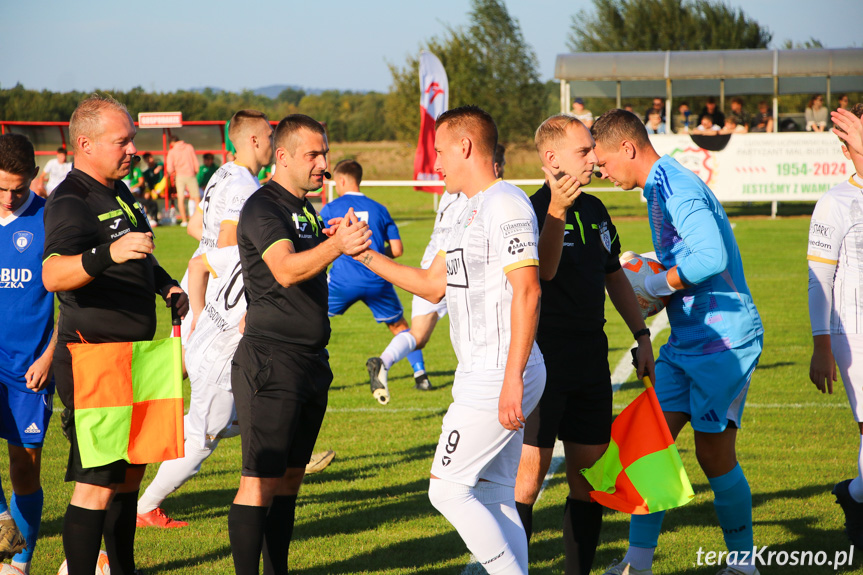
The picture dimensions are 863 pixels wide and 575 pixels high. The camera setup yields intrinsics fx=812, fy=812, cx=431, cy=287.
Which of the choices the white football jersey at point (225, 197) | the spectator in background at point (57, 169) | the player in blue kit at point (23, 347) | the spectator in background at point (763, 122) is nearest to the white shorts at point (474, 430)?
the player in blue kit at point (23, 347)

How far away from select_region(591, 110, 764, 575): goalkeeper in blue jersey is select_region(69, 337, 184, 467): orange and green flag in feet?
7.66

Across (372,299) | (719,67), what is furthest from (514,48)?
(372,299)

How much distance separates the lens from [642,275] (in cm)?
448

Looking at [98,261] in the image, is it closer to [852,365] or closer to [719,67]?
[852,365]

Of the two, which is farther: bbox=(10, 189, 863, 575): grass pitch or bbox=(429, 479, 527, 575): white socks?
bbox=(10, 189, 863, 575): grass pitch

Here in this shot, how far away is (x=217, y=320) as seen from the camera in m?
4.86

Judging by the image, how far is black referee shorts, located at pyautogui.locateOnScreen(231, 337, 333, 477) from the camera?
3.74 m

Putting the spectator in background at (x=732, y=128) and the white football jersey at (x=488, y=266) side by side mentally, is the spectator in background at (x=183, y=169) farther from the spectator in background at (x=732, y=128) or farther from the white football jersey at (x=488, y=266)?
the white football jersey at (x=488, y=266)

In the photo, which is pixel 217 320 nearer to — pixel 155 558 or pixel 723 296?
pixel 155 558

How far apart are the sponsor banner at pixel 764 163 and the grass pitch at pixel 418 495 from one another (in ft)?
50.3

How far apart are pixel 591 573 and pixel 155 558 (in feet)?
8.07

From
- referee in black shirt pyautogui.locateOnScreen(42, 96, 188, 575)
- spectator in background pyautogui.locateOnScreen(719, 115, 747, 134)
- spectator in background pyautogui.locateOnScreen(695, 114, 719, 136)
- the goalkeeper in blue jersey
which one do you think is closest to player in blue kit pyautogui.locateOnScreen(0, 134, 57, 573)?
referee in black shirt pyautogui.locateOnScreen(42, 96, 188, 575)

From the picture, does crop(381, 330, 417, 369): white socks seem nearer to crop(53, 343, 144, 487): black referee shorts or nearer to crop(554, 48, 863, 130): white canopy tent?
crop(53, 343, 144, 487): black referee shorts

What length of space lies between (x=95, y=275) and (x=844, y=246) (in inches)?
150
